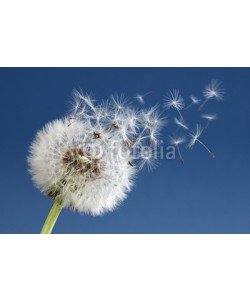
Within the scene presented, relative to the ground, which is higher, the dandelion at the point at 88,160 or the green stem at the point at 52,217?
the dandelion at the point at 88,160

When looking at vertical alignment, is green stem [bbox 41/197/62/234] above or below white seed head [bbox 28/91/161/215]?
below

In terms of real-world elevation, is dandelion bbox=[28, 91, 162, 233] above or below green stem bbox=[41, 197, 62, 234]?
above

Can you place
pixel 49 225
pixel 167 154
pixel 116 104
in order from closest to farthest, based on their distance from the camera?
pixel 49 225 < pixel 116 104 < pixel 167 154

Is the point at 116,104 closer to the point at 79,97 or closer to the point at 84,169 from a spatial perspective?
the point at 79,97

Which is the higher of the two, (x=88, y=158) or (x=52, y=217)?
(x=88, y=158)

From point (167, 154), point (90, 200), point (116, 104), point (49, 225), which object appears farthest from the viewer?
point (167, 154)

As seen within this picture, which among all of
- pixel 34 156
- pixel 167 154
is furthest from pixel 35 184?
pixel 167 154
